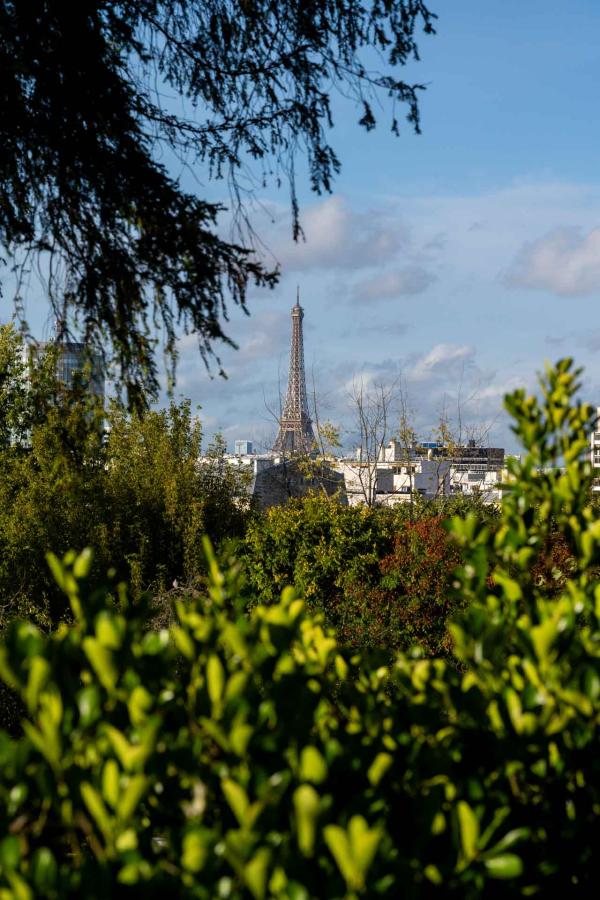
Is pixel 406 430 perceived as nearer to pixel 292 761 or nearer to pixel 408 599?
pixel 408 599

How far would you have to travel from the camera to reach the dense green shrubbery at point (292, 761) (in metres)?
1.34

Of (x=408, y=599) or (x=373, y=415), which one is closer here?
(x=408, y=599)

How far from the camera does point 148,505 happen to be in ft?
47.5

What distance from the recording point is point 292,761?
1460 millimetres

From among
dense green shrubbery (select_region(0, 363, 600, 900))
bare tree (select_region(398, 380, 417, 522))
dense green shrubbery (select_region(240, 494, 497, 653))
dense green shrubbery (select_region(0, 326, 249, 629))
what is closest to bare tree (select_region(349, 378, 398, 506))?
bare tree (select_region(398, 380, 417, 522))

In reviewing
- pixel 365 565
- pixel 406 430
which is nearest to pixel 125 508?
pixel 365 565

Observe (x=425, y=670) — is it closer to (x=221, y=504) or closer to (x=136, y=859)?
(x=136, y=859)

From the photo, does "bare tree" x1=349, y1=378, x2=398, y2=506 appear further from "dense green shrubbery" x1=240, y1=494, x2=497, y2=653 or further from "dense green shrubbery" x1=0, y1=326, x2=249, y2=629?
"dense green shrubbery" x1=240, y1=494, x2=497, y2=653

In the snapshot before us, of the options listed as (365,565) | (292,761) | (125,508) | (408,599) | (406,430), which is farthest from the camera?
(406,430)

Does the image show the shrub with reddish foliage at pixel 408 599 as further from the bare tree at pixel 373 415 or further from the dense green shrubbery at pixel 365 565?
the bare tree at pixel 373 415

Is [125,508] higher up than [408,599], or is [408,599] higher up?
[125,508]

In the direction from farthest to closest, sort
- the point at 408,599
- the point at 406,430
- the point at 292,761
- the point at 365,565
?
1. the point at 406,430
2. the point at 365,565
3. the point at 408,599
4. the point at 292,761

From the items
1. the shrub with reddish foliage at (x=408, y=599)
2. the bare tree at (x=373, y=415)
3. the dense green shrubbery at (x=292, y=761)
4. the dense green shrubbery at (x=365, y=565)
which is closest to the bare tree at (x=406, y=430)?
the bare tree at (x=373, y=415)

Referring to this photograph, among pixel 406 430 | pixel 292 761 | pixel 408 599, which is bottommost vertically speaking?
pixel 408 599
